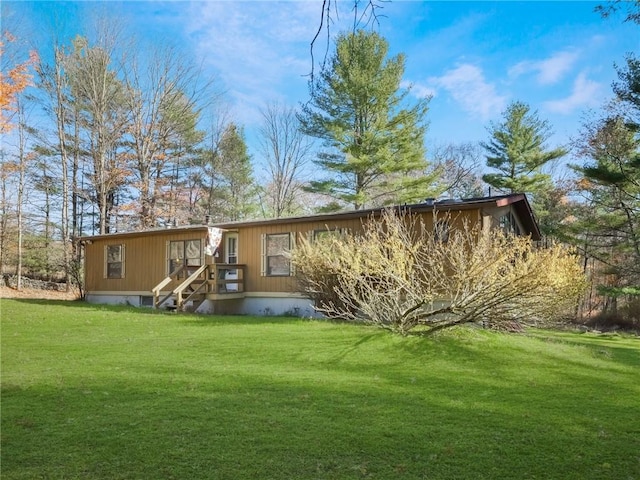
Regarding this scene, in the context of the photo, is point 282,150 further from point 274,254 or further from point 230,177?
point 274,254

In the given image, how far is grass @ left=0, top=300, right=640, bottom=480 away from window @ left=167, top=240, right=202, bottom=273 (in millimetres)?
7541

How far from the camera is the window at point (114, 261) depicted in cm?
1702

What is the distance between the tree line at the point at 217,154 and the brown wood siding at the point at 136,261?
8.23ft

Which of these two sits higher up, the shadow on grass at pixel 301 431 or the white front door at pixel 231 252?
the white front door at pixel 231 252

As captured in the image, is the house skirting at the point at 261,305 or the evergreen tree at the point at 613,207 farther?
the evergreen tree at the point at 613,207

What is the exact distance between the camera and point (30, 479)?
2746 mm

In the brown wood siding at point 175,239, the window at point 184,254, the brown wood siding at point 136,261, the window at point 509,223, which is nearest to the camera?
the brown wood siding at point 175,239

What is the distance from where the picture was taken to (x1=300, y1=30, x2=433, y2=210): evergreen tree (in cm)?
1989

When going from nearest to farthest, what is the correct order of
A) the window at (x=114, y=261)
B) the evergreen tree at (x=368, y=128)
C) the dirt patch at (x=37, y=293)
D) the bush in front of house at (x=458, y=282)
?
the bush in front of house at (x=458, y=282) < the window at (x=114, y=261) < the evergreen tree at (x=368, y=128) < the dirt patch at (x=37, y=293)

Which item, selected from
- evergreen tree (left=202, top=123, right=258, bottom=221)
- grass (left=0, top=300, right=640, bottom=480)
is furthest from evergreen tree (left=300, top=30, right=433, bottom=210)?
grass (left=0, top=300, right=640, bottom=480)

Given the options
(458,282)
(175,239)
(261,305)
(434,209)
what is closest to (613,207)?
(434,209)

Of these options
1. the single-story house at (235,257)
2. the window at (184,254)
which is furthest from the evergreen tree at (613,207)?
the window at (184,254)

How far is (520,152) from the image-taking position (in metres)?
23.9

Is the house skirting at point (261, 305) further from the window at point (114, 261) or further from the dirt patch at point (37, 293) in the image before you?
the dirt patch at point (37, 293)
